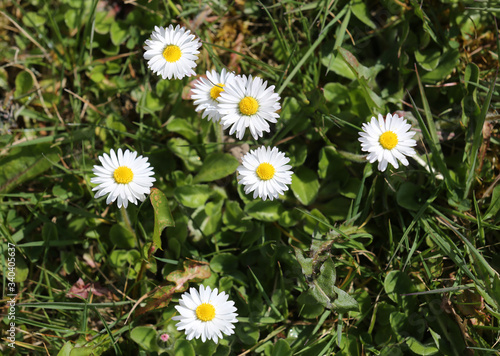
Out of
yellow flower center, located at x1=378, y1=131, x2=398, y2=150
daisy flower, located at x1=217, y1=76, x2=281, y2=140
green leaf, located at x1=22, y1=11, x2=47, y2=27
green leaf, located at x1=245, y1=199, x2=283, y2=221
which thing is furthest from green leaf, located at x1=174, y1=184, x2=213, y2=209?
green leaf, located at x1=22, y1=11, x2=47, y2=27

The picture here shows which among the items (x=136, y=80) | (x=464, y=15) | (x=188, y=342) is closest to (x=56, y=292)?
(x=188, y=342)

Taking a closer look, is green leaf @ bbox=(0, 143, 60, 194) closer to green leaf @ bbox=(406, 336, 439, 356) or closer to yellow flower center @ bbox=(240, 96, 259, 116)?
yellow flower center @ bbox=(240, 96, 259, 116)

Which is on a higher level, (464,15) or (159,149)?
(464,15)

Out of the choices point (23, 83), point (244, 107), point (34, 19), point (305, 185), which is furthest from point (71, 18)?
point (305, 185)

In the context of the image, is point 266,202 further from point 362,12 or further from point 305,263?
point 362,12

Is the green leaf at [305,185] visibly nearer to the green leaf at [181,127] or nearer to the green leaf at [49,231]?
the green leaf at [181,127]

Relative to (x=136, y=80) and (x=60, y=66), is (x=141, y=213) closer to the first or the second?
(x=136, y=80)

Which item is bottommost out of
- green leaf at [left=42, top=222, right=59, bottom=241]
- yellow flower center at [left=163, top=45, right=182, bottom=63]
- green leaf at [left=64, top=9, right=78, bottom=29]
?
green leaf at [left=42, top=222, right=59, bottom=241]
